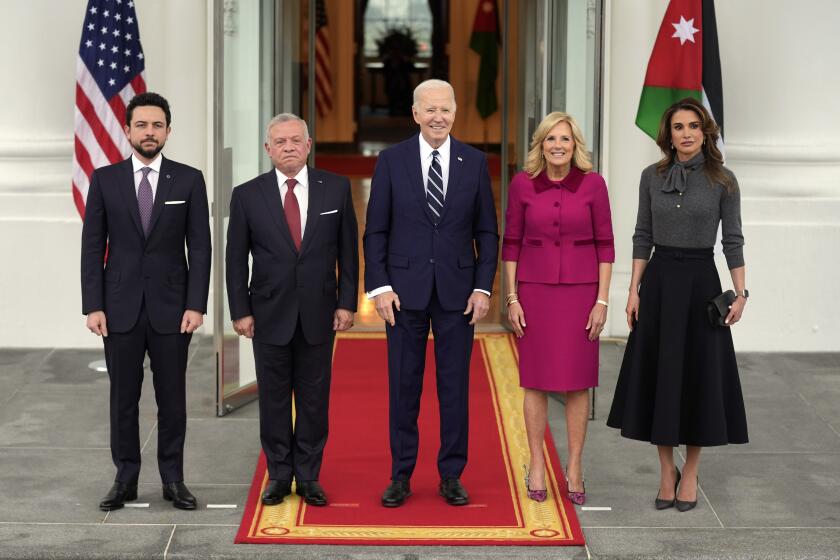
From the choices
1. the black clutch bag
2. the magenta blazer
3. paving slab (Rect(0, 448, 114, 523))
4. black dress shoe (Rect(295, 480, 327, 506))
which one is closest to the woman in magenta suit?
the magenta blazer

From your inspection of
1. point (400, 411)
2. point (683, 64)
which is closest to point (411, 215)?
point (400, 411)

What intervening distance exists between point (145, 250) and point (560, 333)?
165cm

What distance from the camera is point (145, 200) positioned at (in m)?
5.60

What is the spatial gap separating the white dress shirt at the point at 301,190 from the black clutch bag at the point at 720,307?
1612 millimetres

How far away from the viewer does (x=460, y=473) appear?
5910 mm

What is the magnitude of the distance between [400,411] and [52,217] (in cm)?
387

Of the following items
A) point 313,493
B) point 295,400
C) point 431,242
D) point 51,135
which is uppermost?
point 51,135

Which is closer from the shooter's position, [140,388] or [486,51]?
[140,388]

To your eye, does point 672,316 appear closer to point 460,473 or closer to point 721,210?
point 721,210

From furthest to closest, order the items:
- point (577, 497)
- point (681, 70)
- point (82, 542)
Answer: point (681, 70) → point (577, 497) → point (82, 542)

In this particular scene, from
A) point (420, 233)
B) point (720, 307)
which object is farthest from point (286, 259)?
point (720, 307)

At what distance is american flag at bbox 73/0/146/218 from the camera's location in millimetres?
8383

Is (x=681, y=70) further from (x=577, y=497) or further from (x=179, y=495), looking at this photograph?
(x=179, y=495)

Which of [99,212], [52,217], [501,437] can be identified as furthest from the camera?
[52,217]
